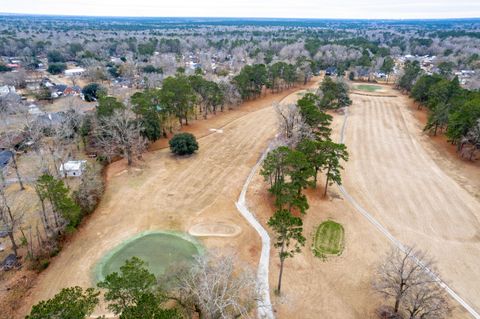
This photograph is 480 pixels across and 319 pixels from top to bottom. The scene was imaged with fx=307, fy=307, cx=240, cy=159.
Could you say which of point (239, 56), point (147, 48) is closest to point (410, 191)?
point (239, 56)

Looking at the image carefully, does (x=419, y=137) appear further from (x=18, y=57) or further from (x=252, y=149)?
(x=18, y=57)

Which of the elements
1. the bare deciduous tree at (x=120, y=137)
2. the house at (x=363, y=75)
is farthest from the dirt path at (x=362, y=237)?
the house at (x=363, y=75)

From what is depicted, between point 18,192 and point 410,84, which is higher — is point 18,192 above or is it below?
below

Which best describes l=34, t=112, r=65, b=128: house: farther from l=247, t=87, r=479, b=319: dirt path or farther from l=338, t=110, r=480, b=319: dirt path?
l=338, t=110, r=480, b=319: dirt path

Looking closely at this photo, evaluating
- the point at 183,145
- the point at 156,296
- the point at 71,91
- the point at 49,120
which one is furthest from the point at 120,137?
the point at 71,91

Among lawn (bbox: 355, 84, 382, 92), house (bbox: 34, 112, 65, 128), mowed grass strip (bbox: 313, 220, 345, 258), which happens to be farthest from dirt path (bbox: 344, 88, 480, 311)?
house (bbox: 34, 112, 65, 128)
